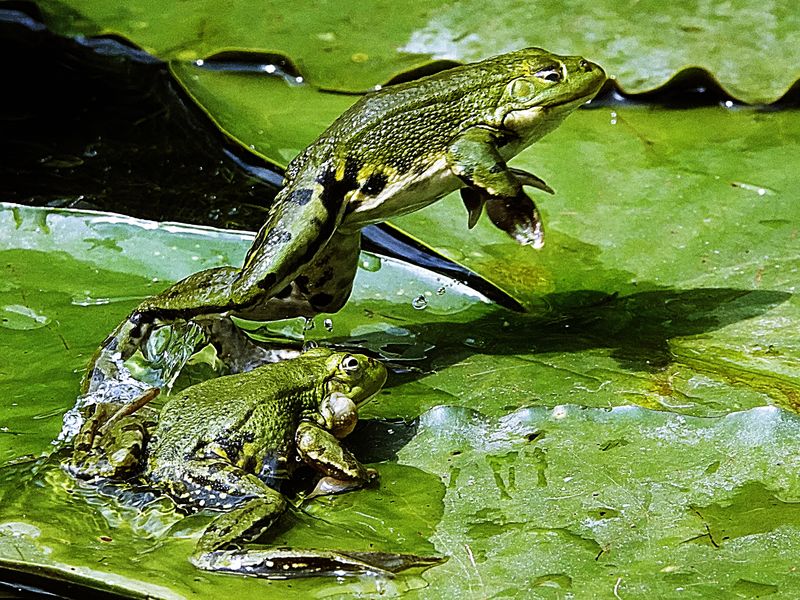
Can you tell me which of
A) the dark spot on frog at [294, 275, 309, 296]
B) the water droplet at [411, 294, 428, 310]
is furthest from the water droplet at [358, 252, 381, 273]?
the dark spot on frog at [294, 275, 309, 296]

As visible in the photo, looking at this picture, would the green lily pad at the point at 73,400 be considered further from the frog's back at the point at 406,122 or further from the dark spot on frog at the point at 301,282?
the frog's back at the point at 406,122

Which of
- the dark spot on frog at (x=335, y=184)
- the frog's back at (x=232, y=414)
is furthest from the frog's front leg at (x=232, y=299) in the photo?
the frog's back at (x=232, y=414)

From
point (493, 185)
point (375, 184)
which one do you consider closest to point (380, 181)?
point (375, 184)

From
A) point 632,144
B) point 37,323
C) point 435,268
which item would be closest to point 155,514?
point 37,323

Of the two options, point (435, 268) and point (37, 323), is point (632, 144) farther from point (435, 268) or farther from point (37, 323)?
point (37, 323)

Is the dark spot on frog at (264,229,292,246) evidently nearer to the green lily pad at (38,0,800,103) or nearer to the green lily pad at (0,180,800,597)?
the green lily pad at (0,180,800,597)
